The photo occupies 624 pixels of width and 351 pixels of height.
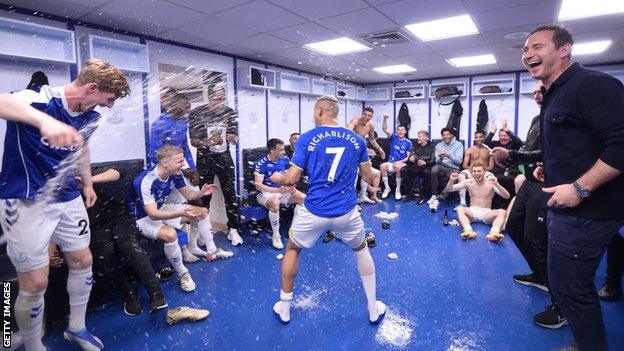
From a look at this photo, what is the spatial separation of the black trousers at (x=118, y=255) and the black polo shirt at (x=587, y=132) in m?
2.79

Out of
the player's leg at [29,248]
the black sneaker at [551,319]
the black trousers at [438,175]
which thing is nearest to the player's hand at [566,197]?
the black sneaker at [551,319]

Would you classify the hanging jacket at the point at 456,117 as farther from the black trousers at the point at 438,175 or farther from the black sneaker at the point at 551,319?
the black sneaker at the point at 551,319

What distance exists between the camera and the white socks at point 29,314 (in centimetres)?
177

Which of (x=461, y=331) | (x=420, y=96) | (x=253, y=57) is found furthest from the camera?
(x=420, y=96)

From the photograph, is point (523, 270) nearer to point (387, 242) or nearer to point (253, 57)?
point (387, 242)

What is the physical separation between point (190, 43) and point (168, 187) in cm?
268

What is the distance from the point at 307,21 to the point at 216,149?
2132 millimetres

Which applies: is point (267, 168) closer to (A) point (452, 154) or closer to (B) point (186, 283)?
(B) point (186, 283)

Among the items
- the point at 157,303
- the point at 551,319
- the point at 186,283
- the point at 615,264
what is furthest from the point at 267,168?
the point at 615,264

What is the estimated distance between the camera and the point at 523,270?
3.27 meters

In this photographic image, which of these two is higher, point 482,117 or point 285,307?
point 482,117

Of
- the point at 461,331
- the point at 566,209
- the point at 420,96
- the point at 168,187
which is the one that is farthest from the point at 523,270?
the point at 420,96

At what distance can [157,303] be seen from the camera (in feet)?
8.44

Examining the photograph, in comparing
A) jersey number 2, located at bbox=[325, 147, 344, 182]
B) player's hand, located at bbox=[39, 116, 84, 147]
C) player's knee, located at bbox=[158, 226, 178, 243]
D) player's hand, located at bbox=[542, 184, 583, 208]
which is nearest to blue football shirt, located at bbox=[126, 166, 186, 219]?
player's knee, located at bbox=[158, 226, 178, 243]
